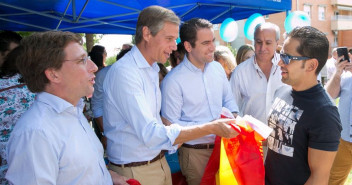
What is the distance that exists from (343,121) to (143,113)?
2.71 metres

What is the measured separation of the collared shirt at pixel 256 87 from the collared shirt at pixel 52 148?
1.91 metres

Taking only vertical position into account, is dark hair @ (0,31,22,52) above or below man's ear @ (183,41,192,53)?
above

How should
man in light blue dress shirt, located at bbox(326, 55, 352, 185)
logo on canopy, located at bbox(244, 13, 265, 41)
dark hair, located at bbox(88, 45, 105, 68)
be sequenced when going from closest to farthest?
man in light blue dress shirt, located at bbox(326, 55, 352, 185) → logo on canopy, located at bbox(244, 13, 265, 41) → dark hair, located at bbox(88, 45, 105, 68)

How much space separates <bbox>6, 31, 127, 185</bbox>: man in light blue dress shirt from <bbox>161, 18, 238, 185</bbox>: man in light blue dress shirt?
97cm

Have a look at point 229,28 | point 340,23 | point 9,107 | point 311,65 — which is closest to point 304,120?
point 311,65

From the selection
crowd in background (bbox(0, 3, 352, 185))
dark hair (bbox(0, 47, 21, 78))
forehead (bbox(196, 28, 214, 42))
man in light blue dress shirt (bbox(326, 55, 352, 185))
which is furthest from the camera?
man in light blue dress shirt (bbox(326, 55, 352, 185))

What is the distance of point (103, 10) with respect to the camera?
17.9ft

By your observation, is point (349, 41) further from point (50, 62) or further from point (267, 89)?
point (50, 62)

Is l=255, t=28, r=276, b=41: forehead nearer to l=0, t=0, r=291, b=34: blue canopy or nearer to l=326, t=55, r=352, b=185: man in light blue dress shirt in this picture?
l=326, t=55, r=352, b=185: man in light blue dress shirt

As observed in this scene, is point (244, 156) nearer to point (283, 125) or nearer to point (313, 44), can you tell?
point (283, 125)

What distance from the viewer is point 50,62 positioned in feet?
4.71

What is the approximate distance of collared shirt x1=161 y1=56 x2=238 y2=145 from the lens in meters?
2.47

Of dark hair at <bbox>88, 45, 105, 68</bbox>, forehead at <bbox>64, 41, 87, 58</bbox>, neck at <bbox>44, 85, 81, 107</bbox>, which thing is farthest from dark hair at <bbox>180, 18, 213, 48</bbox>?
dark hair at <bbox>88, 45, 105, 68</bbox>

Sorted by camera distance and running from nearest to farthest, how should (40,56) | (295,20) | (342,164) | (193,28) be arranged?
(40,56), (193,28), (342,164), (295,20)
